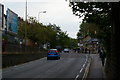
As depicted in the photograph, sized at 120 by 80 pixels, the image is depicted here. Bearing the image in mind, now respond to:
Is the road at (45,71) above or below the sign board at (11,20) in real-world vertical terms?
below

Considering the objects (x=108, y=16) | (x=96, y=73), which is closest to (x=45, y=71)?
(x=96, y=73)

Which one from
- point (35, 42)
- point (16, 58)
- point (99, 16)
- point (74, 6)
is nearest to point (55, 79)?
point (74, 6)

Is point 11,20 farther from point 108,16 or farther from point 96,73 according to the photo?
point 108,16

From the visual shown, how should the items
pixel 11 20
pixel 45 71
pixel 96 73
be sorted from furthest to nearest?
pixel 11 20 → pixel 45 71 → pixel 96 73

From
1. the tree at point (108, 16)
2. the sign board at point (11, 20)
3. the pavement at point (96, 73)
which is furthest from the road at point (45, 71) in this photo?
the sign board at point (11, 20)

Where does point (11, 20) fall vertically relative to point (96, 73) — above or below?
above

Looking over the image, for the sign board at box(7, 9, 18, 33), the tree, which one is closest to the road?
the tree

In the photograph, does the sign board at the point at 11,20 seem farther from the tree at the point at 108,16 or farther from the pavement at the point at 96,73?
the tree at the point at 108,16

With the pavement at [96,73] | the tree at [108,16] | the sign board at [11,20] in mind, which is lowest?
the pavement at [96,73]

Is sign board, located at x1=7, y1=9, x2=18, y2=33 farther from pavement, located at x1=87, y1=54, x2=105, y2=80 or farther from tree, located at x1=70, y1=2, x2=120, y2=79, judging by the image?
tree, located at x1=70, y1=2, x2=120, y2=79

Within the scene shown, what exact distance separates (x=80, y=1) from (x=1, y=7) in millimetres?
23758

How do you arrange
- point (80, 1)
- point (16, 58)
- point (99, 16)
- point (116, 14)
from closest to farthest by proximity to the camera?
1. point (116, 14)
2. point (80, 1)
3. point (99, 16)
4. point (16, 58)

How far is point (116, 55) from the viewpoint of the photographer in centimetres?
1169

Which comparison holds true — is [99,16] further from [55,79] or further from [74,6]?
[55,79]
